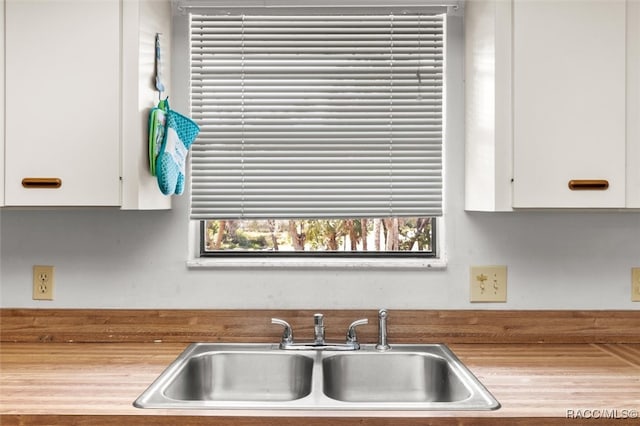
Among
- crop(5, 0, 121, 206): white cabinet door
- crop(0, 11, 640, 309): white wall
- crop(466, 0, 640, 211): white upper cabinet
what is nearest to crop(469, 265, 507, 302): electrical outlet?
crop(0, 11, 640, 309): white wall

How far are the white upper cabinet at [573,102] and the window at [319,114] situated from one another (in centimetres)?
Answer: 38

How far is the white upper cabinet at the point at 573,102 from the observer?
1.62 metres

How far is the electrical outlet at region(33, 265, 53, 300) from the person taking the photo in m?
1.94

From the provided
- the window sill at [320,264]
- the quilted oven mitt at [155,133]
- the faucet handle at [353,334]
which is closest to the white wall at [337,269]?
the window sill at [320,264]

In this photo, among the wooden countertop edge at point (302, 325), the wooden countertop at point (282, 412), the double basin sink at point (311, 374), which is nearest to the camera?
the wooden countertop at point (282, 412)

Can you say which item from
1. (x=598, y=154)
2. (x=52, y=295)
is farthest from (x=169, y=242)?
(x=598, y=154)

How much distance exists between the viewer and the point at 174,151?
172cm

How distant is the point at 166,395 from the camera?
1.48 meters

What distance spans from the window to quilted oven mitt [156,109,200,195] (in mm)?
154

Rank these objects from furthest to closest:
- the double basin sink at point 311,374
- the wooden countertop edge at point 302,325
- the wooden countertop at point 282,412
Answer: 1. the wooden countertop edge at point 302,325
2. the double basin sink at point 311,374
3. the wooden countertop at point 282,412

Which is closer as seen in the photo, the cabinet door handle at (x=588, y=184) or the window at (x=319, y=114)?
the cabinet door handle at (x=588, y=184)

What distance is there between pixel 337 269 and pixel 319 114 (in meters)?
0.56

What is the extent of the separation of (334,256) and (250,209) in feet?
1.18

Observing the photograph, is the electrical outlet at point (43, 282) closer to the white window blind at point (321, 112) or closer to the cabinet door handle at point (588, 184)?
the white window blind at point (321, 112)
